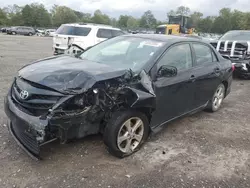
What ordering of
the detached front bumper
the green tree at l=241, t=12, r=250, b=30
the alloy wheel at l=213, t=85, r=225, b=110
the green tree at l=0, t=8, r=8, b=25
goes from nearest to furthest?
1. the detached front bumper
2. the alloy wheel at l=213, t=85, r=225, b=110
3. the green tree at l=241, t=12, r=250, b=30
4. the green tree at l=0, t=8, r=8, b=25

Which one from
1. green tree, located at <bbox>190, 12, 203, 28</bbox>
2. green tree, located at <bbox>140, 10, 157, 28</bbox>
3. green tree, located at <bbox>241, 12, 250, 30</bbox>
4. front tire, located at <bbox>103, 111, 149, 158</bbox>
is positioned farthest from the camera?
green tree, located at <bbox>140, 10, 157, 28</bbox>

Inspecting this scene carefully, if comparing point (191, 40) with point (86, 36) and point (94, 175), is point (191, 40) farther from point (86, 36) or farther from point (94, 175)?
point (86, 36)

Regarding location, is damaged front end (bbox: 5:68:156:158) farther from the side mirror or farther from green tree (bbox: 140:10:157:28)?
green tree (bbox: 140:10:157:28)

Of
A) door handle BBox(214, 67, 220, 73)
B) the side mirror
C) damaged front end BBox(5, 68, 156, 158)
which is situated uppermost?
the side mirror

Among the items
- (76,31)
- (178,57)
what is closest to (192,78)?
(178,57)

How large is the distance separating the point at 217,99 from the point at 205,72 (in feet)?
3.65

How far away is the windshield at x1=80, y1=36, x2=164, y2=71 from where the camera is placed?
13.0ft

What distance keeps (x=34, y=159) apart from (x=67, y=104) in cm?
82

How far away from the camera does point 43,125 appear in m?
2.93

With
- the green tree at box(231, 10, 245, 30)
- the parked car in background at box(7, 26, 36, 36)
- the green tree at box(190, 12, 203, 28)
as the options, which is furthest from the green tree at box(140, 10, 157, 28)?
the parked car in background at box(7, 26, 36, 36)

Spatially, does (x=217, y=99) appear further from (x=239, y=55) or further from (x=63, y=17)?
(x=63, y=17)

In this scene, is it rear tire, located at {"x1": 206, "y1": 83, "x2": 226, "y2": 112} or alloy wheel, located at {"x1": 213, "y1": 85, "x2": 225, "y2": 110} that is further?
alloy wheel, located at {"x1": 213, "y1": 85, "x2": 225, "y2": 110}

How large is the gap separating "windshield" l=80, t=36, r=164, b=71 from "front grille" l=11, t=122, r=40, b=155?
1484mm

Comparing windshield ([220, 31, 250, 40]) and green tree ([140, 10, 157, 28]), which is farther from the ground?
green tree ([140, 10, 157, 28])
